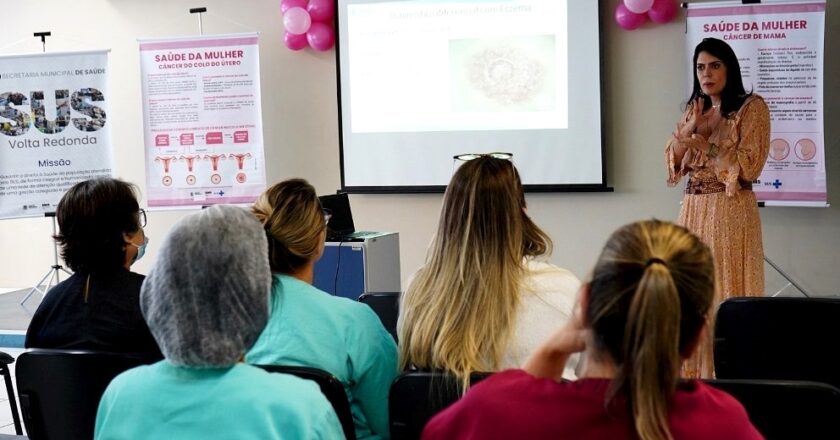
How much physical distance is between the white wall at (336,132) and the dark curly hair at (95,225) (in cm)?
284

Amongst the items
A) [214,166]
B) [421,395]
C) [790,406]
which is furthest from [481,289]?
[214,166]

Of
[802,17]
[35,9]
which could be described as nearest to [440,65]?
[802,17]

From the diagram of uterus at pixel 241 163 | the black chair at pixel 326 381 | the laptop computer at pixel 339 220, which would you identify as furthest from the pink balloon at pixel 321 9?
the black chair at pixel 326 381

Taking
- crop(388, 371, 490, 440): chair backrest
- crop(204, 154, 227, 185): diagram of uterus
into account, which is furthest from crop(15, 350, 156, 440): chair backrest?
crop(204, 154, 227, 185): diagram of uterus

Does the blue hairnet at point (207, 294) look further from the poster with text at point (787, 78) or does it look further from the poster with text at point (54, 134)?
the poster with text at point (54, 134)

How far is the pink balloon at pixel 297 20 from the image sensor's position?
→ 613 centimetres

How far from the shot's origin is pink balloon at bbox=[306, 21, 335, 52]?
→ 243 inches

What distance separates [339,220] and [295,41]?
2009 mm

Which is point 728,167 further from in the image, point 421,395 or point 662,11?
point 421,395

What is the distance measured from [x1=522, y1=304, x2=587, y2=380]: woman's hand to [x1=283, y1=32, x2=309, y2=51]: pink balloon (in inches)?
207

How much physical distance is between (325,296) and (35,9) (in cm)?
606

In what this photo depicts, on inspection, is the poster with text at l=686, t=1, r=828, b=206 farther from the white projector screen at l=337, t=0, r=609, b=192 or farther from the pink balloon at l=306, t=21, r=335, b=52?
the pink balloon at l=306, t=21, r=335, b=52

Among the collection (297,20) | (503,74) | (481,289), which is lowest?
(481,289)

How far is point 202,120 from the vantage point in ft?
20.2
